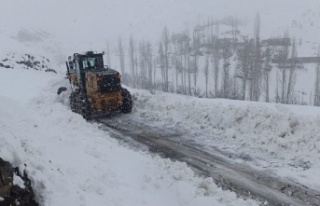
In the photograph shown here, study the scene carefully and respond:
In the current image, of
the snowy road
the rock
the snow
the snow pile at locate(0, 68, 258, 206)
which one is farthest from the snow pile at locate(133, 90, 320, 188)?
the rock

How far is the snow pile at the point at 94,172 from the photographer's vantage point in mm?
6387

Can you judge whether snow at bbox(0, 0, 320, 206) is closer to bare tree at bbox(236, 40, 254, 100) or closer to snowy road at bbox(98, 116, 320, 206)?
snowy road at bbox(98, 116, 320, 206)

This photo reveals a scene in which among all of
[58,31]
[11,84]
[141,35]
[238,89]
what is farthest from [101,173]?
[58,31]

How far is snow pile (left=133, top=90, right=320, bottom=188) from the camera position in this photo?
9945 mm

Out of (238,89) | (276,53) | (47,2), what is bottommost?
(238,89)

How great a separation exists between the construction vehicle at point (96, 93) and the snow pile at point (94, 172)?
4524mm

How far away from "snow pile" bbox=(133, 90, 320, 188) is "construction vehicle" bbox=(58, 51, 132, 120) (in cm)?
178

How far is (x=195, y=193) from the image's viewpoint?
7.75m

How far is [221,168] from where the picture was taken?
9695 mm

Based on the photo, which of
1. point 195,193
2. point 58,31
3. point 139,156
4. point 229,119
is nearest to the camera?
point 195,193

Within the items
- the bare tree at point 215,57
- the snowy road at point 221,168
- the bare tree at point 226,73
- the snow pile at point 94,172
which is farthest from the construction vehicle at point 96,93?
the bare tree at point 215,57

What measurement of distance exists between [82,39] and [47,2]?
98.5ft

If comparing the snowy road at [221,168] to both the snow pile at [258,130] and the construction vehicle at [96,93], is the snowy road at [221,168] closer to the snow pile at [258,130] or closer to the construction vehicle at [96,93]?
the snow pile at [258,130]

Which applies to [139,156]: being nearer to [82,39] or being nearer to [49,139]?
[49,139]
